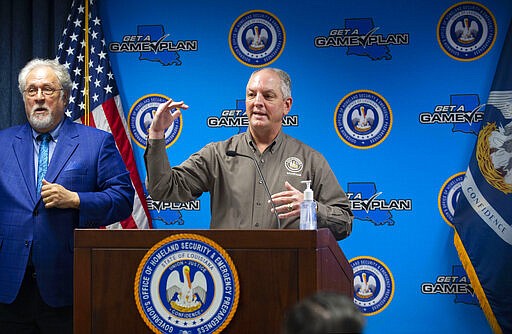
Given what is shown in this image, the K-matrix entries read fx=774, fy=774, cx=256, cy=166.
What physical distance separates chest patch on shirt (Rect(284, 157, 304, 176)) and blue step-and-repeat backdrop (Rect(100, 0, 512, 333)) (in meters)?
1.65

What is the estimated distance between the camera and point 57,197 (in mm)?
3199

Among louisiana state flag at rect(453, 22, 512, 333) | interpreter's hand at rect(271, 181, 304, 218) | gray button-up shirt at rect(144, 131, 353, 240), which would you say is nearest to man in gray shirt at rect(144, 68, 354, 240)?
gray button-up shirt at rect(144, 131, 353, 240)

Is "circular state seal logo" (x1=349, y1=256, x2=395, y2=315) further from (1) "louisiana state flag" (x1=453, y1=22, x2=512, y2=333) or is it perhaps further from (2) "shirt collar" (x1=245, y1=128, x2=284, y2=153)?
(2) "shirt collar" (x1=245, y1=128, x2=284, y2=153)

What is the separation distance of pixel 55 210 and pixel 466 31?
3.02 m

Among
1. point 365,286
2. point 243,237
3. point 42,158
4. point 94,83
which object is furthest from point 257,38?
point 243,237

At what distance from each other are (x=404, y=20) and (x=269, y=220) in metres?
2.36

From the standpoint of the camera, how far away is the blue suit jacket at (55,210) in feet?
10.7

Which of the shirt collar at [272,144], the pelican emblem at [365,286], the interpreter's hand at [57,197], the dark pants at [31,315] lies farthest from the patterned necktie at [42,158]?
the pelican emblem at [365,286]

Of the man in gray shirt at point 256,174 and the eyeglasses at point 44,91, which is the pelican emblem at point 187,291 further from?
the eyeglasses at point 44,91

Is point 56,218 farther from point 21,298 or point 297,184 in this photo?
point 297,184

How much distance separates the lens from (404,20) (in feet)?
16.7

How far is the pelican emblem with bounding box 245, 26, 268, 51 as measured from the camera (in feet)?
17.1

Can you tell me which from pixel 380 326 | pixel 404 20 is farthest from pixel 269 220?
pixel 404 20

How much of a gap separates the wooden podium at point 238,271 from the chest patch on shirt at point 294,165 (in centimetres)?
104
